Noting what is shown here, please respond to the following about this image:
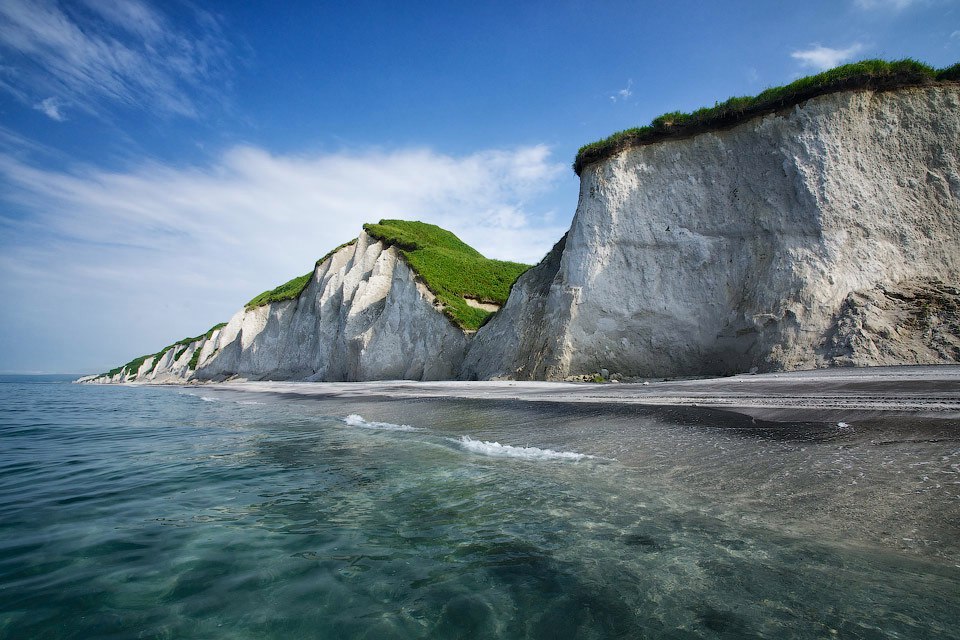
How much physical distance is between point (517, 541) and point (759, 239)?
17.2 metres

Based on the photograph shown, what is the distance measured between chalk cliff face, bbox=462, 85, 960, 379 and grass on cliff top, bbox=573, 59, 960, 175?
0.36 meters

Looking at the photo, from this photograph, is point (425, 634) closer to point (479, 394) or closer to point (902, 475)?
point (902, 475)

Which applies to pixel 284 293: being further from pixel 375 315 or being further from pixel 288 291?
pixel 375 315

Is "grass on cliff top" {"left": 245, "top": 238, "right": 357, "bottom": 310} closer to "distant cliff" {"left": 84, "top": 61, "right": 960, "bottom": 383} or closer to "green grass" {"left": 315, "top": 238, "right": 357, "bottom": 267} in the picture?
"green grass" {"left": 315, "top": 238, "right": 357, "bottom": 267}

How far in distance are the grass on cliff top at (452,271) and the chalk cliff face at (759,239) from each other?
348 inches

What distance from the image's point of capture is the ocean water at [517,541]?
255cm

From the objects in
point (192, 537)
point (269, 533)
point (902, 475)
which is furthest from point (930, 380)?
point (192, 537)

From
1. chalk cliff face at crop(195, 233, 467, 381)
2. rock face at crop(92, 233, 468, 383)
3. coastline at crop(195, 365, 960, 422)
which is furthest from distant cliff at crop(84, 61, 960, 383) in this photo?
rock face at crop(92, 233, 468, 383)

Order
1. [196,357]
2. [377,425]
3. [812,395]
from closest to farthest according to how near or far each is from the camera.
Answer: [812,395], [377,425], [196,357]

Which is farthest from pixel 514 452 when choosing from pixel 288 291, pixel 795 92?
pixel 288 291

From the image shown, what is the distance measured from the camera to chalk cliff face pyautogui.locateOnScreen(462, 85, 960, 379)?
14820 millimetres

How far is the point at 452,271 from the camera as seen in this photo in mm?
34188

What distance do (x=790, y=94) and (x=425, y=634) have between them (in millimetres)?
21511

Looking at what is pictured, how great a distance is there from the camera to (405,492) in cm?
521
